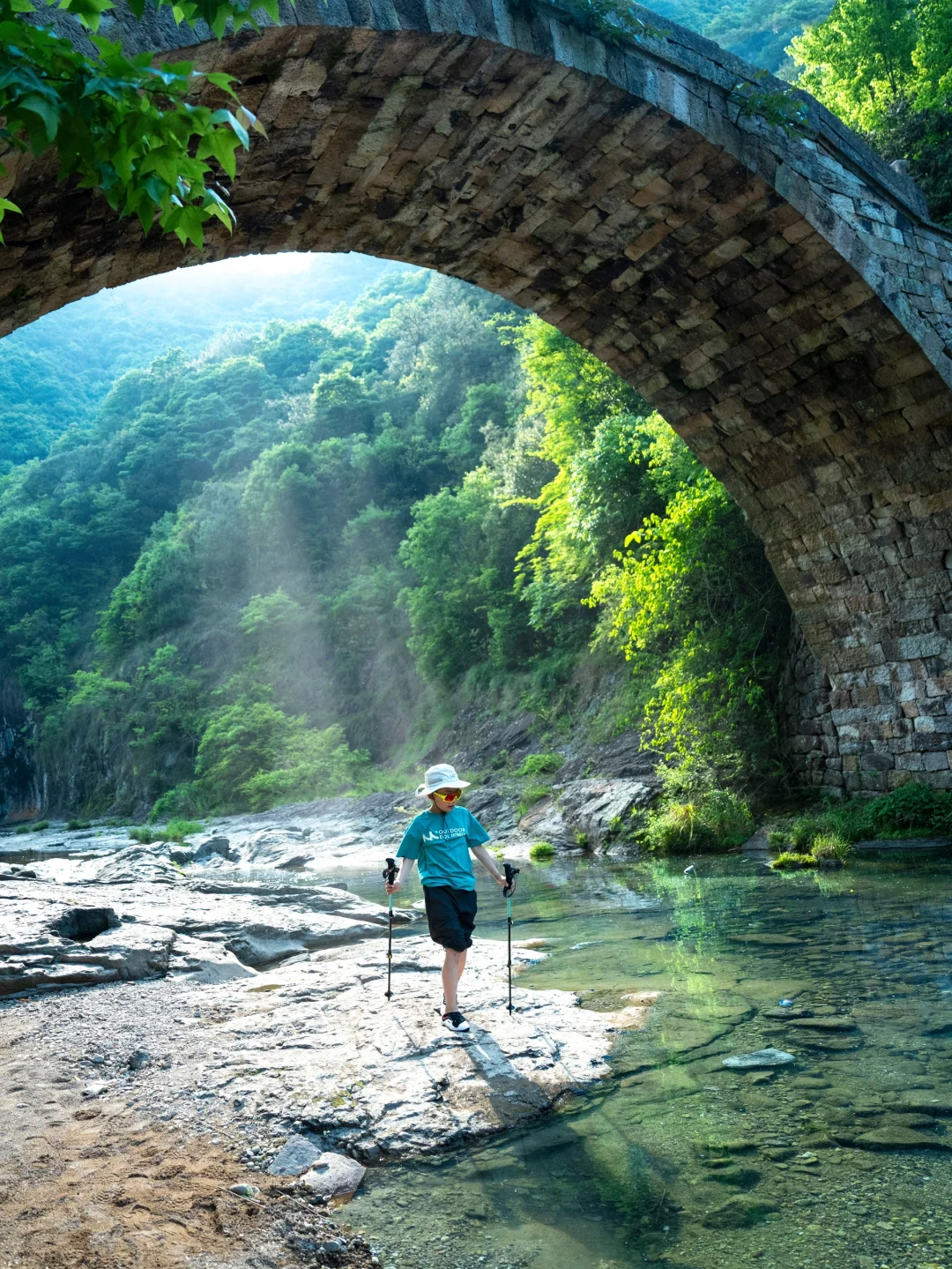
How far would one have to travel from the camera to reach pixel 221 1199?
290 cm

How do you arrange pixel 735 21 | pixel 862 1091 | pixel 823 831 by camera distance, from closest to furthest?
1. pixel 862 1091
2. pixel 823 831
3. pixel 735 21

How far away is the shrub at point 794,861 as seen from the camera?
9.92 meters

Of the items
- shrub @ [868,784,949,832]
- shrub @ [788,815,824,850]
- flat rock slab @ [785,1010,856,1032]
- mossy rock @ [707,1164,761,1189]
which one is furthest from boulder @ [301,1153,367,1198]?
shrub @ [868,784,949,832]

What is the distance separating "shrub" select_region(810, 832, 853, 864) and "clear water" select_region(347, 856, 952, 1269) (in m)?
4.19

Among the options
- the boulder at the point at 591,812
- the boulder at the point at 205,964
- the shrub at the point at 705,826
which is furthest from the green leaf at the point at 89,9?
the boulder at the point at 591,812

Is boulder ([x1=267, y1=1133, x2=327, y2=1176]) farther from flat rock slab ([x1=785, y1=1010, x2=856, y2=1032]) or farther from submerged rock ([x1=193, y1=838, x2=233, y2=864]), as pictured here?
submerged rock ([x1=193, y1=838, x2=233, y2=864])

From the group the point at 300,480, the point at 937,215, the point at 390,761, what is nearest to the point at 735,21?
the point at 300,480

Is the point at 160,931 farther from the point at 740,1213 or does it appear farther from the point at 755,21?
the point at 755,21

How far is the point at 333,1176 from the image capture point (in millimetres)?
3092

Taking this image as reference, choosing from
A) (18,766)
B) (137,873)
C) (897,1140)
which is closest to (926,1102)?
(897,1140)

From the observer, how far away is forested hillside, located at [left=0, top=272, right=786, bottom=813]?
13508mm

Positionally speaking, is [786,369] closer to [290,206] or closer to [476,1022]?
[290,206]

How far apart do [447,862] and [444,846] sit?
0.29 ft

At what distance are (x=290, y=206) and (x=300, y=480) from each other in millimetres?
39273
